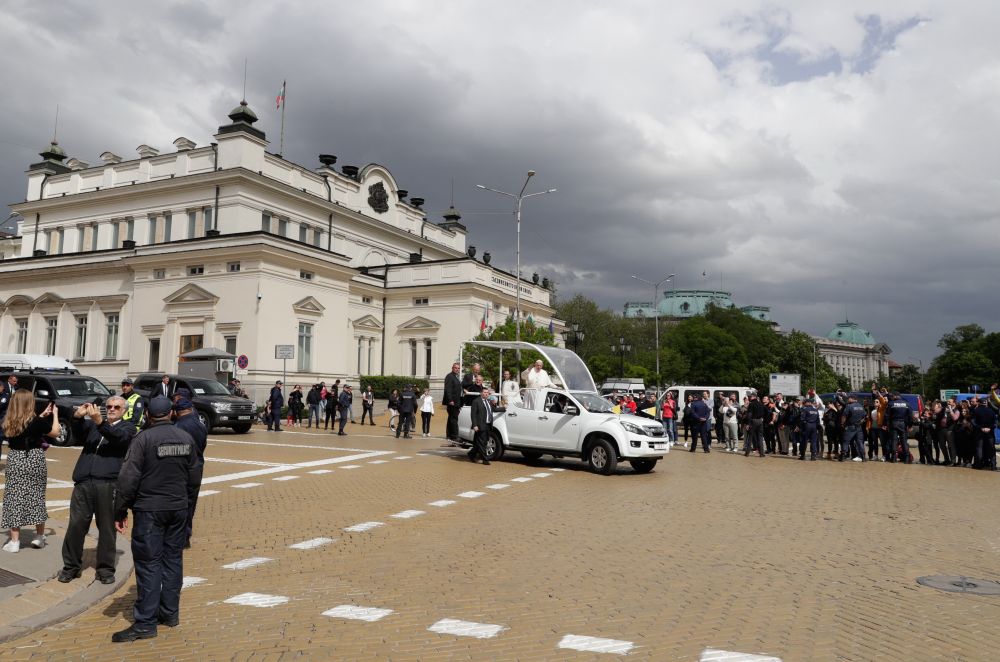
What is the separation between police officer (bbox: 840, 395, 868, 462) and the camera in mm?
19469

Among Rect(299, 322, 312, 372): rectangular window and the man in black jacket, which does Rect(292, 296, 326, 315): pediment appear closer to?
Rect(299, 322, 312, 372): rectangular window

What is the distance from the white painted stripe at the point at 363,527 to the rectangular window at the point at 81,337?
136ft

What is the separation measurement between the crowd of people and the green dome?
7275 inches

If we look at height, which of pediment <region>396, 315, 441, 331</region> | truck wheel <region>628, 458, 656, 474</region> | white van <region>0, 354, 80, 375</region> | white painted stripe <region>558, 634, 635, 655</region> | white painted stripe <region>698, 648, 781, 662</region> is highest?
pediment <region>396, 315, 441, 331</region>

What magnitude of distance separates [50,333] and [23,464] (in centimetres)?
4440

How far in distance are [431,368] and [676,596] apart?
42.8m

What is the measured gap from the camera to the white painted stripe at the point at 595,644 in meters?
4.97

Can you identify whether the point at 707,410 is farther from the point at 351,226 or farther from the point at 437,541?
the point at 351,226

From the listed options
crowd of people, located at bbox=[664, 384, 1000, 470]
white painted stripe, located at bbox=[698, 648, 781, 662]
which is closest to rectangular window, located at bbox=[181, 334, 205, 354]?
crowd of people, located at bbox=[664, 384, 1000, 470]

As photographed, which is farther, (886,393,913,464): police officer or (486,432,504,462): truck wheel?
(886,393,913,464): police officer

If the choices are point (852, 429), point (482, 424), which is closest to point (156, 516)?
point (482, 424)

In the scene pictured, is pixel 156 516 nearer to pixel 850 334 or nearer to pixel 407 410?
pixel 407 410

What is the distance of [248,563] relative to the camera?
7504mm

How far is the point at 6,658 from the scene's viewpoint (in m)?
4.94
